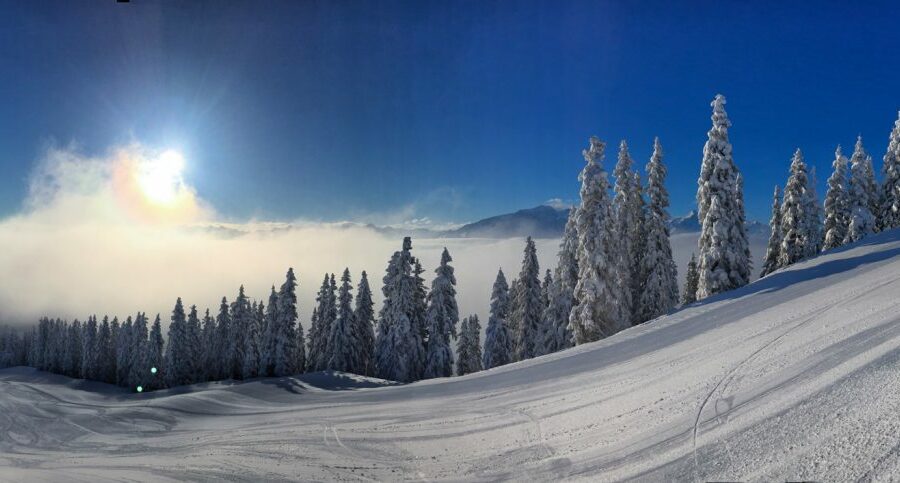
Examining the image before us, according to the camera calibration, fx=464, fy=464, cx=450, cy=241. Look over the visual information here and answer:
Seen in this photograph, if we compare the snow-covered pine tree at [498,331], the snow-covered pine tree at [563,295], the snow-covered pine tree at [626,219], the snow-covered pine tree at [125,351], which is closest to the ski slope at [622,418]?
the snow-covered pine tree at [626,219]

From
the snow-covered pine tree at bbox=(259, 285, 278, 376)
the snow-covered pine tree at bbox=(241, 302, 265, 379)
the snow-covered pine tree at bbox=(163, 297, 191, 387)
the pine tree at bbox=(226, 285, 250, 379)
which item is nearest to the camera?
the snow-covered pine tree at bbox=(259, 285, 278, 376)

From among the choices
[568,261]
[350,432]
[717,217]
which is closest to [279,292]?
[568,261]

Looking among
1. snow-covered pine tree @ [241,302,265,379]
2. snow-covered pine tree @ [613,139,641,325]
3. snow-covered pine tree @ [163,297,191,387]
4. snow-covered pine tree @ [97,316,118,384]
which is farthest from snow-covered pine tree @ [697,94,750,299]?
snow-covered pine tree @ [97,316,118,384]

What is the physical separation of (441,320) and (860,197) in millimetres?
37961

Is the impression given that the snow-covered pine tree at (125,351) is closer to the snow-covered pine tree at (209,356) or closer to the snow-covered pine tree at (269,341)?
the snow-covered pine tree at (209,356)

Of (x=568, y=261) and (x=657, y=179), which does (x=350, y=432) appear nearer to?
(x=568, y=261)

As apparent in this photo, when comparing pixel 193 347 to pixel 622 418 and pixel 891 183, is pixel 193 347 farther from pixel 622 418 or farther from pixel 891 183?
pixel 891 183

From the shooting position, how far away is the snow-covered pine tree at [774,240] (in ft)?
145

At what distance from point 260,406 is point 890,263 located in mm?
32657

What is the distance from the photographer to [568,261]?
134 feet

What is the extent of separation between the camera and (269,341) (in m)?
55.0

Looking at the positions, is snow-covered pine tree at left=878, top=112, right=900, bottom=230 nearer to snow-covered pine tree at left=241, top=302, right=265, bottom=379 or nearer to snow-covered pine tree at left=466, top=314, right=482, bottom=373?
snow-covered pine tree at left=466, top=314, right=482, bottom=373

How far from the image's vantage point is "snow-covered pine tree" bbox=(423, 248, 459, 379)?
42.8m

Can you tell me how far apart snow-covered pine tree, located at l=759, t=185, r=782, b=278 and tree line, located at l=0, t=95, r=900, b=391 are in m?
0.13
